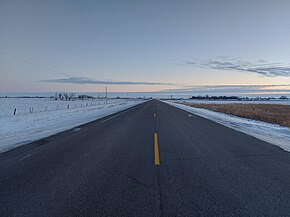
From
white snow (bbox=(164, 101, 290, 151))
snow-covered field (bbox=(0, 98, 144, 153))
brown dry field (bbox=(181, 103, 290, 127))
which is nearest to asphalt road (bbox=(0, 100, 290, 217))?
white snow (bbox=(164, 101, 290, 151))

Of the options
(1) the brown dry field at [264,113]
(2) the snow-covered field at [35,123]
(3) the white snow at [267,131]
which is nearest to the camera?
(3) the white snow at [267,131]

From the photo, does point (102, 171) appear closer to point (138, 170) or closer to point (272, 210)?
point (138, 170)

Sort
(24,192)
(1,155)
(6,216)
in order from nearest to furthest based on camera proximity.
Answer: (6,216), (24,192), (1,155)

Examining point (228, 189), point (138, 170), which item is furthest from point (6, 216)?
point (228, 189)

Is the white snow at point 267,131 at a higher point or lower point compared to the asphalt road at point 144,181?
lower

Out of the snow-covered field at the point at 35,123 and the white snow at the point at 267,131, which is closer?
the white snow at the point at 267,131

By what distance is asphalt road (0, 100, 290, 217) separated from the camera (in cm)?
347

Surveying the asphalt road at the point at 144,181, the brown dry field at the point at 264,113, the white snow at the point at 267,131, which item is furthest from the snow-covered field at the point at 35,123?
the brown dry field at the point at 264,113

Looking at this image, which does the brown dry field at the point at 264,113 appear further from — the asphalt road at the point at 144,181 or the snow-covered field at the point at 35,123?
the snow-covered field at the point at 35,123

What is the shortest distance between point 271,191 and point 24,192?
4655 mm

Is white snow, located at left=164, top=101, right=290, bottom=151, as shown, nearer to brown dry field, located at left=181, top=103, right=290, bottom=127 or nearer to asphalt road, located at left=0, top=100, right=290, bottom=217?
asphalt road, located at left=0, top=100, right=290, bottom=217

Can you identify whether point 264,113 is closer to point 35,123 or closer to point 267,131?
point 267,131

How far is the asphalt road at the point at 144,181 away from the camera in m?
3.47

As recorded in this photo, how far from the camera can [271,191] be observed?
412cm
